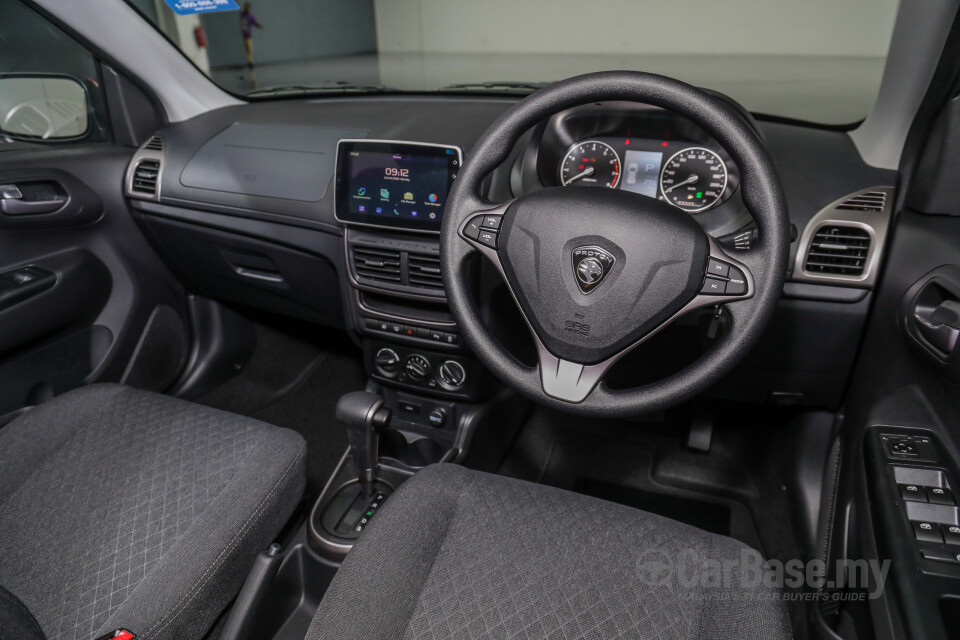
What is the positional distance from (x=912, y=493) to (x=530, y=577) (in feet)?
1.95

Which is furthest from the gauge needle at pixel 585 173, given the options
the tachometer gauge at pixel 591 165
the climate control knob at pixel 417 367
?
the climate control knob at pixel 417 367

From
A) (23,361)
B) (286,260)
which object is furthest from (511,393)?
(23,361)

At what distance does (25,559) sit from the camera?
918mm

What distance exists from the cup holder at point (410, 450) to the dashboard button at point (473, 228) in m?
0.78

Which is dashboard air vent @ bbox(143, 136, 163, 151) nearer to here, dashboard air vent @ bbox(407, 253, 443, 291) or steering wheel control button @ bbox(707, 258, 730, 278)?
dashboard air vent @ bbox(407, 253, 443, 291)

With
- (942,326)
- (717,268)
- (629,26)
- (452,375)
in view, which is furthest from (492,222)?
(629,26)

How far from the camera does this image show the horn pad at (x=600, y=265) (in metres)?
0.83

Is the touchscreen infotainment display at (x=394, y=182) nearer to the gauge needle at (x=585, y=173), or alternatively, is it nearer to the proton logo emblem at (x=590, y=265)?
the gauge needle at (x=585, y=173)

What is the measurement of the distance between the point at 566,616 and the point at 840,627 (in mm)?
632

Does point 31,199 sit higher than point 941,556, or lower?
higher

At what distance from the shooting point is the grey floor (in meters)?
4.95

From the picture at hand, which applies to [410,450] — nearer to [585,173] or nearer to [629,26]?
[585,173]

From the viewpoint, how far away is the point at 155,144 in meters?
1.80

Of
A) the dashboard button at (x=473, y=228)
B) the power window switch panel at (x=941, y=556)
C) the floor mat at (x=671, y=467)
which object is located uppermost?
the dashboard button at (x=473, y=228)
